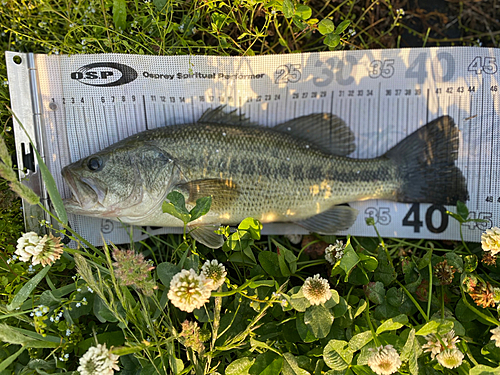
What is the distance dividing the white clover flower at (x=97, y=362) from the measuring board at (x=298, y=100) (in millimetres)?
1073

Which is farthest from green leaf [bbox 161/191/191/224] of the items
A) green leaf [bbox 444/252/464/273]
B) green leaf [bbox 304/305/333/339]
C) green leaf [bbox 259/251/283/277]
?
green leaf [bbox 444/252/464/273]

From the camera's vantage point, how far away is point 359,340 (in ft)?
5.63

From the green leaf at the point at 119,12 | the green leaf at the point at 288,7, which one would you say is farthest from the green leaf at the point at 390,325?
the green leaf at the point at 119,12

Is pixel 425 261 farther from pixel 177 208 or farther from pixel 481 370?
pixel 177 208

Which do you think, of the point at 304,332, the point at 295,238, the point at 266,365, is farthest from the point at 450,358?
the point at 295,238

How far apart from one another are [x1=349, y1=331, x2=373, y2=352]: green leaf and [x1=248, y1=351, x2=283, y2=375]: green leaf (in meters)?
0.38

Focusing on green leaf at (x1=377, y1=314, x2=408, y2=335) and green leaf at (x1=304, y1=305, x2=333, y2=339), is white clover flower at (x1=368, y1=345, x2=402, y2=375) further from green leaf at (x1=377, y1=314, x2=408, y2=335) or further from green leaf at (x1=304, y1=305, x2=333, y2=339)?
green leaf at (x1=304, y1=305, x2=333, y2=339)

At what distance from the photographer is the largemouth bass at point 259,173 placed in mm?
2137

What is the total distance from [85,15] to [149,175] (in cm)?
122

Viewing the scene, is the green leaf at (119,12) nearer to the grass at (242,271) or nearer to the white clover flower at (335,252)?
the grass at (242,271)

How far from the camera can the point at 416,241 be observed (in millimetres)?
2473

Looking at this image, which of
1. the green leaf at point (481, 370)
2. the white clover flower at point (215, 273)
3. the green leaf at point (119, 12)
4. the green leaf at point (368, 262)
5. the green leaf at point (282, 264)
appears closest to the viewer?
the white clover flower at point (215, 273)

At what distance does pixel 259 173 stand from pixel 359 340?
110 centimetres

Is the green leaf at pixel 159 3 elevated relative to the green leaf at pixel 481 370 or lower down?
elevated
